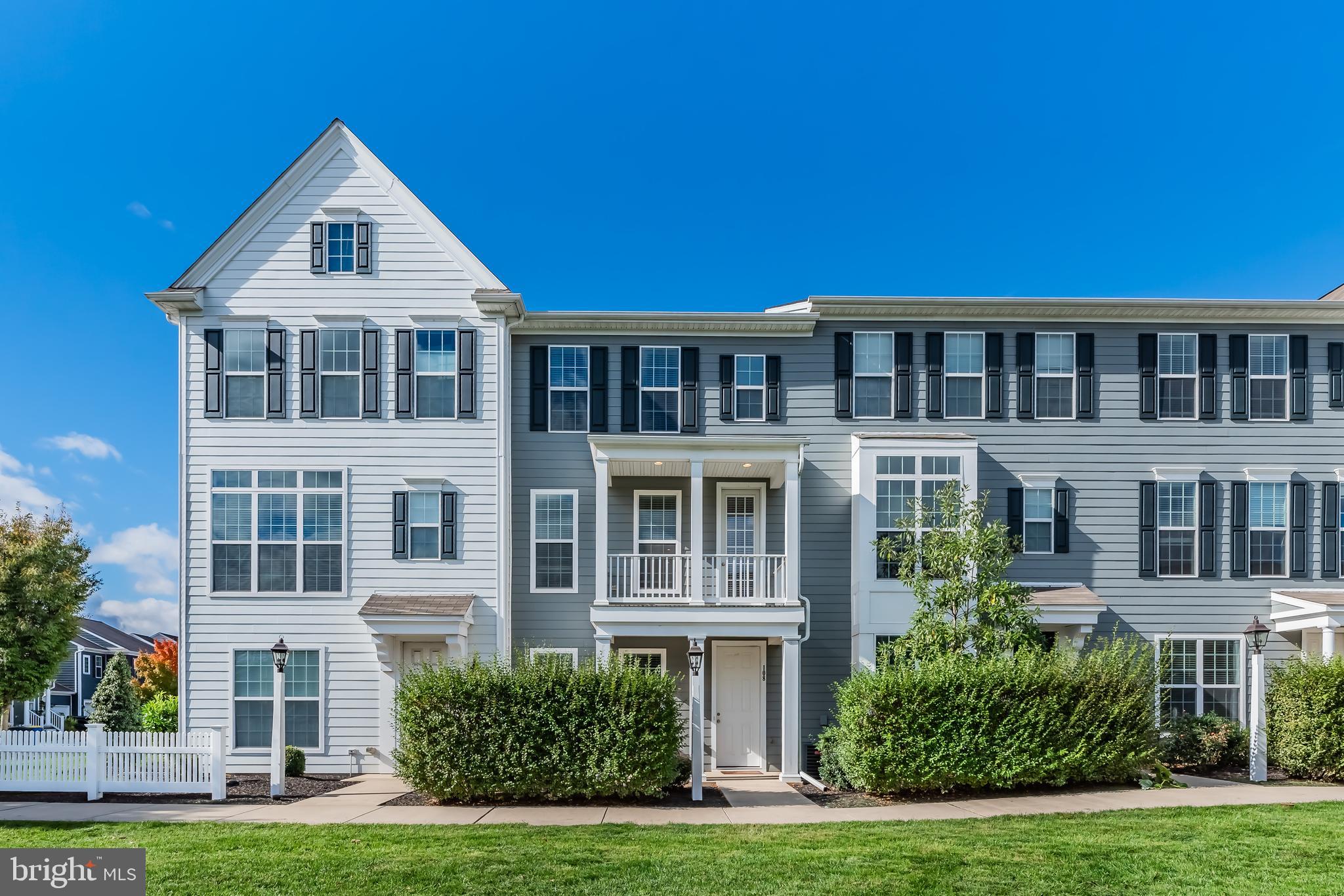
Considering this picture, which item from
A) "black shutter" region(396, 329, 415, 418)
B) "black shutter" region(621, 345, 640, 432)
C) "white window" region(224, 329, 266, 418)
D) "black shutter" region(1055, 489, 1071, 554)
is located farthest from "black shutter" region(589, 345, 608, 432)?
"black shutter" region(1055, 489, 1071, 554)

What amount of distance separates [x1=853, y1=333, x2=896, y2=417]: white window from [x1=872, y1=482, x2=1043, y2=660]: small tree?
7.71 feet

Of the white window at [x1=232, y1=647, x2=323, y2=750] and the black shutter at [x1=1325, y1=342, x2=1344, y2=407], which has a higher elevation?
the black shutter at [x1=1325, y1=342, x2=1344, y2=407]

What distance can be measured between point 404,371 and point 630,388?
4.36 m

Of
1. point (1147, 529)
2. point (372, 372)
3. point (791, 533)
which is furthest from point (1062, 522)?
point (372, 372)

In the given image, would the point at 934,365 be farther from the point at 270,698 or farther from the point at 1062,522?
the point at 270,698

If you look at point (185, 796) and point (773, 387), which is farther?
point (773, 387)

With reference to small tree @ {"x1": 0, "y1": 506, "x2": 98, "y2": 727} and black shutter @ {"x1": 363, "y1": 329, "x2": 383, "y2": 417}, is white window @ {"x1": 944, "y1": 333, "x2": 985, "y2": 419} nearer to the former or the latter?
black shutter @ {"x1": 363, "y1": 329, "x2": 383, "y2": 417}

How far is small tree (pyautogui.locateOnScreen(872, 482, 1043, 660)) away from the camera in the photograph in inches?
583

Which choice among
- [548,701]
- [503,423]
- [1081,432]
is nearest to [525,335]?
[503,423]

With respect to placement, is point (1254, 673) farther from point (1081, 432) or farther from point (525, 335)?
point (525, 335)

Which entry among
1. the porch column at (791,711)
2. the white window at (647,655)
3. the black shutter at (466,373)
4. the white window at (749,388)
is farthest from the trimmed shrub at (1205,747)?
the black shutter at (466,373)

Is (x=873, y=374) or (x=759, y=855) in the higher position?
(x=873, y=374)

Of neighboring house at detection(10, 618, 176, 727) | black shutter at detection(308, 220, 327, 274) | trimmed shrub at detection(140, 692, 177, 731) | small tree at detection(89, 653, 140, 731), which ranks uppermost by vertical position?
black shutter at detection(308, 220, 327, 274)

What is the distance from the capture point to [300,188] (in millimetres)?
17188
